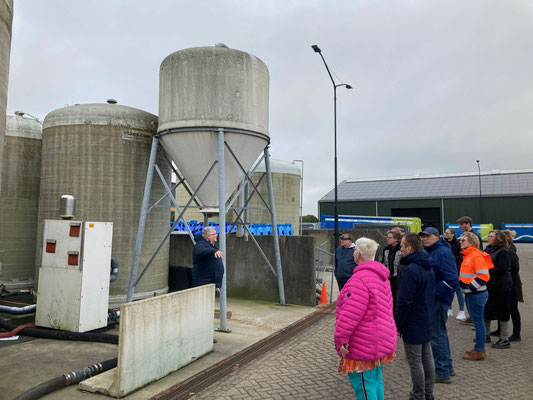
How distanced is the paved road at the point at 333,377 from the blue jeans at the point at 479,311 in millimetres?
317

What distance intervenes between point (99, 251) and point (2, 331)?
218cm

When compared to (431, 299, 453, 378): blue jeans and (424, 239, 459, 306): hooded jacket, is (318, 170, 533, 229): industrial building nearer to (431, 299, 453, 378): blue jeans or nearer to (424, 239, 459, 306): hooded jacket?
(424, 239, 459, 306): hooded jacket

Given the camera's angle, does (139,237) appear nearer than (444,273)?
No

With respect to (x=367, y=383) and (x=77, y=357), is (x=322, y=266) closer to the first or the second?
(x=77, y=357)

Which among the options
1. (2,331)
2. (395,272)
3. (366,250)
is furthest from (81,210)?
(366,250)

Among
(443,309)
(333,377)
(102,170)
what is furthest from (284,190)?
(443,309)

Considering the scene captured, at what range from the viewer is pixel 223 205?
27.2ft

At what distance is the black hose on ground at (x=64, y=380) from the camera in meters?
4.43

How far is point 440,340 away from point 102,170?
8.17m

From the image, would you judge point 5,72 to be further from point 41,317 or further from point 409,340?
point 409,340

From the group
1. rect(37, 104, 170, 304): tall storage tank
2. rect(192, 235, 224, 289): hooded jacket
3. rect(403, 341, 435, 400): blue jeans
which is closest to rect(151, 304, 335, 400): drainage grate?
rect(192, 235, 224, 289): hooded jacket

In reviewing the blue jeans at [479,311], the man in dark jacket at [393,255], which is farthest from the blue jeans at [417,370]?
the man in dark jacket at [393,255]

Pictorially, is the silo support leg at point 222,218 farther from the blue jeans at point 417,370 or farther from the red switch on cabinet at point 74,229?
the blue jeans at point 417,370

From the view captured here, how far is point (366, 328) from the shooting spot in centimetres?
363
